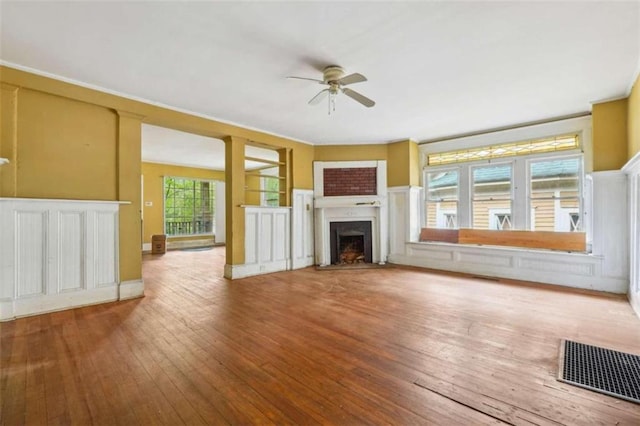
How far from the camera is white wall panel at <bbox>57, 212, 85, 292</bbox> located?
323cm

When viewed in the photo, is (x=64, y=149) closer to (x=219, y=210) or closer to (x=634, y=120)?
(x=634, y=120)

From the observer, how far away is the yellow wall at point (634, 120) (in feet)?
10.6

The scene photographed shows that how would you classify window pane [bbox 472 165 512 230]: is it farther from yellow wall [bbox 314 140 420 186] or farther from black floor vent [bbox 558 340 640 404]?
black floor vent [bbox 558 340 640 404]

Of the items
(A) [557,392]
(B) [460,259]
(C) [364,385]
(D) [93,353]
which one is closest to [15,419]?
(D) [93,353]

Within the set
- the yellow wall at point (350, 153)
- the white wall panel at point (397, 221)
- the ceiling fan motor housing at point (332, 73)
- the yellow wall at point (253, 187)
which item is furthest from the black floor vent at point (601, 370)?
the yellow wall at point (253, 187)

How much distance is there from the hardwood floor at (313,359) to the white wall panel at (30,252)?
36 centimetres

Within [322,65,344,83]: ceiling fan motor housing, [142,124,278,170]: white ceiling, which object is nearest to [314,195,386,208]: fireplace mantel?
[142,124,278,170]: white ceiling

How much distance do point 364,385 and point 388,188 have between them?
483cm

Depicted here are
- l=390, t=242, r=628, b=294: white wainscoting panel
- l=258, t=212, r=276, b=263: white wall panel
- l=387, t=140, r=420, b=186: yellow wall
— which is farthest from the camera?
l=387, t=140, r=420, b=186: yellow wall

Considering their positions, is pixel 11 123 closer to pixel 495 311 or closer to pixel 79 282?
pixel 79 282

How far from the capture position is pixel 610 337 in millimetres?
2555

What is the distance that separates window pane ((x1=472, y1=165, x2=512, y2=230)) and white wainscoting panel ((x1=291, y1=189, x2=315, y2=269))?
3.36 m

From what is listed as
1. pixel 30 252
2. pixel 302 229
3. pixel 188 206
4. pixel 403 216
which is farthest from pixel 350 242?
pixel 188 206

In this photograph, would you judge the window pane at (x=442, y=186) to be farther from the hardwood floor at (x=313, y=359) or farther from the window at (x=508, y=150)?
the hardwood floor at (x=313, y=359)
